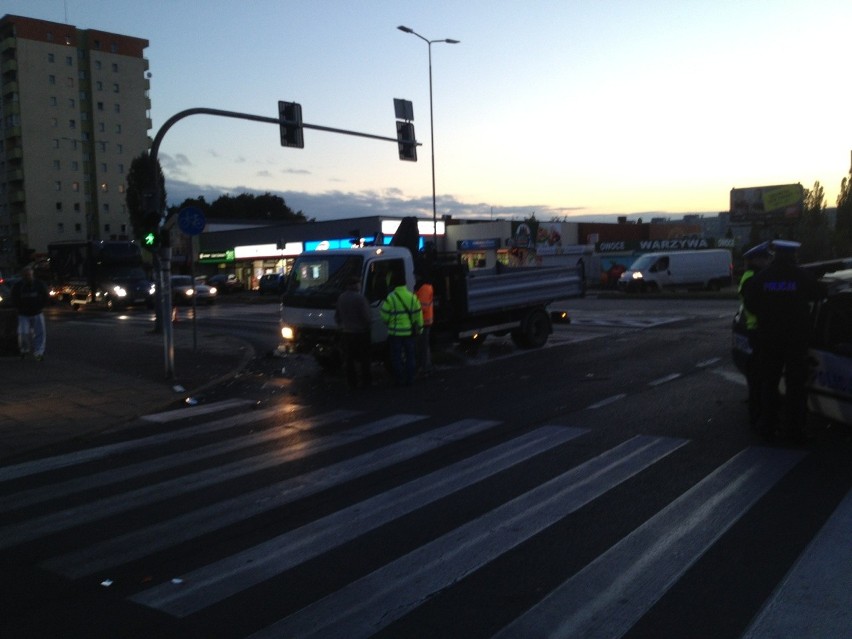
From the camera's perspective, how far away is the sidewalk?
34.1ft

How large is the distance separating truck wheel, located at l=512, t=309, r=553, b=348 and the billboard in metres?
49.6

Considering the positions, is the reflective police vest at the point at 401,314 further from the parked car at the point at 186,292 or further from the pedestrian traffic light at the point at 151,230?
the parked car at the point at 186,292

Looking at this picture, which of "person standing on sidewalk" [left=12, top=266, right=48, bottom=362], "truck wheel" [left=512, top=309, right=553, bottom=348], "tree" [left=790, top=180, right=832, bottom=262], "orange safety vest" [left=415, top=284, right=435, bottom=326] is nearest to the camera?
"orange safety vest" [left=415, top=284, right=435, bottom=326]

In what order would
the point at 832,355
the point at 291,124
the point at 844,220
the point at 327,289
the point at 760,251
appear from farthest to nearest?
the point at 844,220
the point at 291,124
the point at 327,289
the point at 760,251
the point at 832,355

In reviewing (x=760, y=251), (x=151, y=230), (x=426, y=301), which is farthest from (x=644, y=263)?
(x=760, y=251)

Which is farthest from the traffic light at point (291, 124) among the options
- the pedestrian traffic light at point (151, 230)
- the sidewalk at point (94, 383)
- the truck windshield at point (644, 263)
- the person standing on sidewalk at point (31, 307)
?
the truck windshield at point (644, 263)

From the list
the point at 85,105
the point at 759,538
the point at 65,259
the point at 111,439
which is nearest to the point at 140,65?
the point at 85,105

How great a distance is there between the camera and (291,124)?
19875 millimetres

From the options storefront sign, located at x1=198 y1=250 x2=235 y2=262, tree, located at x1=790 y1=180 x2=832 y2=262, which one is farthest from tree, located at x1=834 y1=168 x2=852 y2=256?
storefront sign, located at x1=198 y1=250 x2=235 y2=262

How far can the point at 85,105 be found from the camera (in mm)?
87562

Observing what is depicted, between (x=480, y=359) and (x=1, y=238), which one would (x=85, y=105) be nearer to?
(x=1, y=238)

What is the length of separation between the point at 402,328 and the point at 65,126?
85.1 m

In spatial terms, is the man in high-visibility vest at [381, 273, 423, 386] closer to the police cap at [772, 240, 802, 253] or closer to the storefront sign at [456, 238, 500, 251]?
the police cap at [772, 240, 802, 253]

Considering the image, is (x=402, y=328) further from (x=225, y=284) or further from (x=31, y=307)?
(x=225, y=284)
